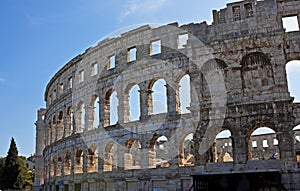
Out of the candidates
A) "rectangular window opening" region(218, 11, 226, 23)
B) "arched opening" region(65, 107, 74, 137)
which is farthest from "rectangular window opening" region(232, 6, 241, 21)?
"arched opening" region(65, 107, 74, 137)

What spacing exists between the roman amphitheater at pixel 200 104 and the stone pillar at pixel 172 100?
56 mm

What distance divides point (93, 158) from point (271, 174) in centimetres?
1225

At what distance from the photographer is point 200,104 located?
18.8 m

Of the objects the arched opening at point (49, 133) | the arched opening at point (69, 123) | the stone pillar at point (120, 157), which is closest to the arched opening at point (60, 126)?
the arched opening at point (69, 123)

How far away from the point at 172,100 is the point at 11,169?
29.9 m

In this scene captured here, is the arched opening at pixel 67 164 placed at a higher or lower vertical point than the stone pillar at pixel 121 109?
lower

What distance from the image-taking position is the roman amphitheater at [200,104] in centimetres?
1723

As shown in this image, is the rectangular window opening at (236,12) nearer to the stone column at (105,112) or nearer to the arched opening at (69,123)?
the stone column at (105,112)

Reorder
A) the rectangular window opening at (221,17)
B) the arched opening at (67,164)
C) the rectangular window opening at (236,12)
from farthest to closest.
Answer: the arched opening at (67,164) → the rectangular window opening at (221,17) → the rectangular window opening at (236,12)

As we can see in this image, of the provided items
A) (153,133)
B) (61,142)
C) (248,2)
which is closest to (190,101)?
(153,133)

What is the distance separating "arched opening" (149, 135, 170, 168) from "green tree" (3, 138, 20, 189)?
18313 mm

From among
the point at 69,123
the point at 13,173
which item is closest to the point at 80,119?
the point at 69,123

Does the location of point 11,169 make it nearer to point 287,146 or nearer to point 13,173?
point 13,173

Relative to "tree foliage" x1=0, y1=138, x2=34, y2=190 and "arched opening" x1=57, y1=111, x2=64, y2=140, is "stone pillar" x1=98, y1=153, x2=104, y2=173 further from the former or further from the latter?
"tree foliage" x1=0, y1=138, x2=34, y2=190
